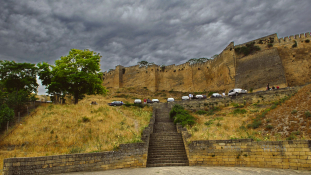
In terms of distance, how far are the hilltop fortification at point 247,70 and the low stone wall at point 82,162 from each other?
24696 millimetres

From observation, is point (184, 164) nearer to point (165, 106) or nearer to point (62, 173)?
point (62, 173)

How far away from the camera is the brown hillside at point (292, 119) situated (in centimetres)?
1145

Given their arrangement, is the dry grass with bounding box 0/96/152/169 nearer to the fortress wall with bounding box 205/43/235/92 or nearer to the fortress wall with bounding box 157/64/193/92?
the fortress wall with bounding box 205/43/235/92


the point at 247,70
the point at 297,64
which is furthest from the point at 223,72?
the point at 297,64

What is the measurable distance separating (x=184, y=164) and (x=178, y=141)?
8.03 ft

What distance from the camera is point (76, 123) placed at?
15422 millimetres

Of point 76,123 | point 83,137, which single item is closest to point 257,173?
point 83,137

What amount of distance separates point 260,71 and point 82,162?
95.3ft

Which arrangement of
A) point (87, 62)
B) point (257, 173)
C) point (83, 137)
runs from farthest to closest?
point (87, 62) < point (83, 137) < point (257, 173)

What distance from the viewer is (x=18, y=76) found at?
2294cm

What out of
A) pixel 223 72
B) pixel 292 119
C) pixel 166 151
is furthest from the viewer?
pixel 223 72

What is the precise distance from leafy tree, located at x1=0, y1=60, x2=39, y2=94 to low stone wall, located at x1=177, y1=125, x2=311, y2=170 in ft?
71.2

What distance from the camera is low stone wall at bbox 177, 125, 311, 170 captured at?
8.02m

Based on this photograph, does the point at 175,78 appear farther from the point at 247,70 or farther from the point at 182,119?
the point at 182,119
